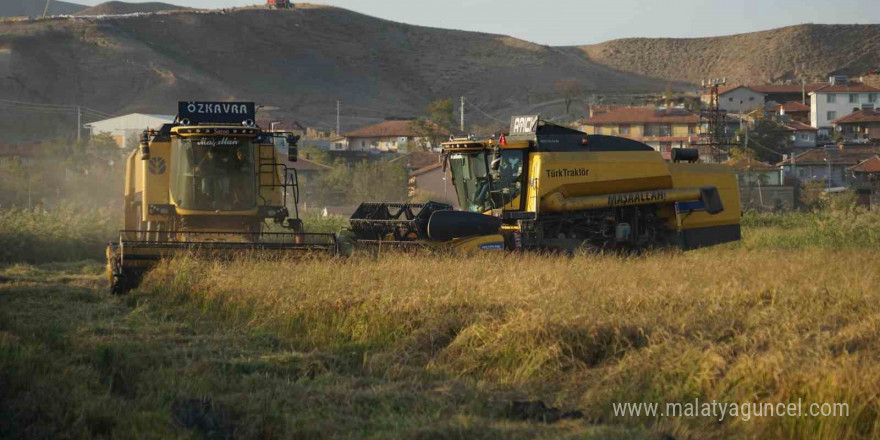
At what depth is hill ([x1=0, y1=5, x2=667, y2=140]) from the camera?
95.3 m

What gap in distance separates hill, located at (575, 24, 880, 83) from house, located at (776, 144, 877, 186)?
57.4m

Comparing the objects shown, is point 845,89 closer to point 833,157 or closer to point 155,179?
point 833,157

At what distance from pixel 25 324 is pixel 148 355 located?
2.30 meters

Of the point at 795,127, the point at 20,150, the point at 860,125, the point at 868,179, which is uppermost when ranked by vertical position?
the point at 860,125

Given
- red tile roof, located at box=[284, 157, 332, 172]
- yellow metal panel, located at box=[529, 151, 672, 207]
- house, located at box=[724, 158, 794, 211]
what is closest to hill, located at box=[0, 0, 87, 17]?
red tile roof, located at box=[284, 157, 332, 172]

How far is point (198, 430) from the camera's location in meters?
7.10

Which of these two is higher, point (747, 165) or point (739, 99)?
point (739, 99)

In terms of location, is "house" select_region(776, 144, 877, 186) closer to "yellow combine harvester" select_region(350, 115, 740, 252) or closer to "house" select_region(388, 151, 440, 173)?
"house" select_region(388, 151, 440, 173)

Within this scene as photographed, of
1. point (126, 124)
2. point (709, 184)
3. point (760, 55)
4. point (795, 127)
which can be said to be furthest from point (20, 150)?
point (760, 55)

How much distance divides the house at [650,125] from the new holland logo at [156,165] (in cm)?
5561

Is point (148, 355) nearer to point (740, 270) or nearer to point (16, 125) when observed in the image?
point (740, 270)

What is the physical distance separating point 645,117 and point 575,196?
181 ft

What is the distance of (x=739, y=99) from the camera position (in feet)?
309

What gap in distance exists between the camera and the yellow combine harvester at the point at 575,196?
18703 millimetres
